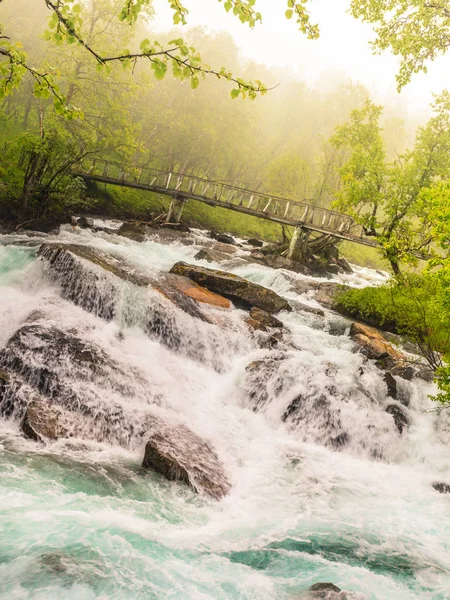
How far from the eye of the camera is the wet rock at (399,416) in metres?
10.0

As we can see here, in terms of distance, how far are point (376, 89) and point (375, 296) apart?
5945cm

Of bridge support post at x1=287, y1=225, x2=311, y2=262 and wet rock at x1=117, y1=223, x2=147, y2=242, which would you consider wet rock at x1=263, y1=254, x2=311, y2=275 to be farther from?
wet rock at x1=117, y1=223, x2=147, y2=242

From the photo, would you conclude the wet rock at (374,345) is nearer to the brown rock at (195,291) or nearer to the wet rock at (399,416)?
the wet rock at (399,416)

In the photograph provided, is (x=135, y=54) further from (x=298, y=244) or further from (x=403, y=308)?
(x=298, y=244)

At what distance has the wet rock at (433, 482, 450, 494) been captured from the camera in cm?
816

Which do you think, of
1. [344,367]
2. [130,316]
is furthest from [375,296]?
[130,316]

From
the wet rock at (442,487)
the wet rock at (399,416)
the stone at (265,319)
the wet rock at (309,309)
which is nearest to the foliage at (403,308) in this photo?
the wet rock at (309,309)

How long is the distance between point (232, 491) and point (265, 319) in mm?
7454

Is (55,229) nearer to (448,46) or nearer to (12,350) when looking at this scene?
(12,350)

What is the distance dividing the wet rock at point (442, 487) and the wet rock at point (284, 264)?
16.3 metres

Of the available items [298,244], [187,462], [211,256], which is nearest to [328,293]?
[211,256]

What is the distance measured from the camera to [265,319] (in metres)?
13.7

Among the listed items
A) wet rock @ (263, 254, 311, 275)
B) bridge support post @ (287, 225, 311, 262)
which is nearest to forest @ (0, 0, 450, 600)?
wet rock @ (263, 254, 311, 275)

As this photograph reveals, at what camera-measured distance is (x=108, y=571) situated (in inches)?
158
